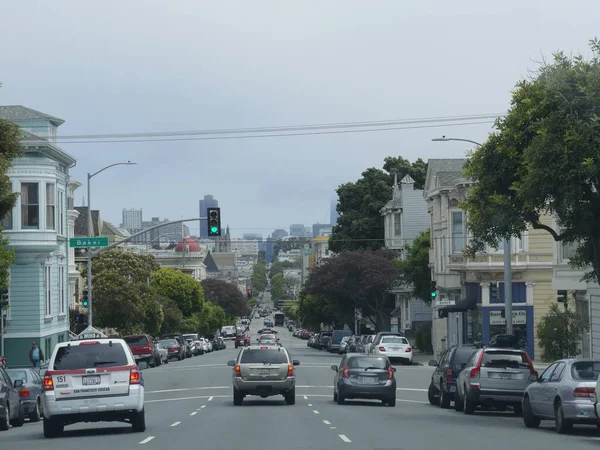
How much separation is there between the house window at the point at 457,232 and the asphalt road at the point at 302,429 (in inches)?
1043

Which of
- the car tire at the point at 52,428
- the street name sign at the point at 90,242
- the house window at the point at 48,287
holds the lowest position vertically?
the car tire at the point at 52,428

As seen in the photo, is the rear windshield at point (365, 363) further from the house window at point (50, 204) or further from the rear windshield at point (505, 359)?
the house window at point (50, 204)

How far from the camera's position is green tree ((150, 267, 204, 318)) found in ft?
333

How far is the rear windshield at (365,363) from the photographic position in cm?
3009

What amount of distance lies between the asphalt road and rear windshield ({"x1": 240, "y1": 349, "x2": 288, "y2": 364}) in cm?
127

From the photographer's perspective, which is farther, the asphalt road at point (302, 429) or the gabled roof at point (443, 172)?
the gabled roof at point (443, 172)

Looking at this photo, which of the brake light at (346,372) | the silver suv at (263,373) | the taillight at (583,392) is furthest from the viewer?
the brake light at (346,372)

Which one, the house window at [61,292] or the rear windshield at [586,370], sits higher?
the house window at [61,292]

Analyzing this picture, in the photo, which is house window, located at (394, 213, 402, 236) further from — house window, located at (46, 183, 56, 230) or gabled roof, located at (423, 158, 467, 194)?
house window, located at (46, 183, 56, 230)

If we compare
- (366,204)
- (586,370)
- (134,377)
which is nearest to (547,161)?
(586,370)

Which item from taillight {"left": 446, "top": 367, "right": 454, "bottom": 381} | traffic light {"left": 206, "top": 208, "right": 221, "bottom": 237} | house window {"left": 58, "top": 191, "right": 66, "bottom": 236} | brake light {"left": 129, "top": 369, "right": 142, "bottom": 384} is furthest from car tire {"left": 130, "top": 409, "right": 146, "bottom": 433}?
house window {"left": 58, "top": 191, "right": 66, "bottom": 236}

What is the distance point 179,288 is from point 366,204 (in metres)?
22.2

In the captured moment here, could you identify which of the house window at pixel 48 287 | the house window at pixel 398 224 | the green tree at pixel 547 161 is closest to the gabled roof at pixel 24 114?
the house window at pixel 48 287

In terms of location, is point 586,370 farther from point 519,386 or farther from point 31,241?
point 31,241
